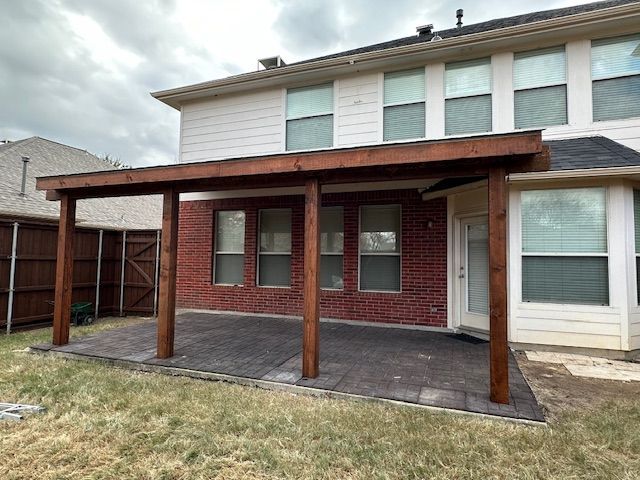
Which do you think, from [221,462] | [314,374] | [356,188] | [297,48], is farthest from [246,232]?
[297,48]

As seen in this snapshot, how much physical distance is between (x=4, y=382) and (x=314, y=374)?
11.5 feet

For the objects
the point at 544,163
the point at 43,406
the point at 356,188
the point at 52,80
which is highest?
the point at 52,80

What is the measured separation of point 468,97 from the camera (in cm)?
632

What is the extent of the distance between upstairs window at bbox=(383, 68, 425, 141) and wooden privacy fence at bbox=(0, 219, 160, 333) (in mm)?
5871

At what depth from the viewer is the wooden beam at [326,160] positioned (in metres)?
3.14

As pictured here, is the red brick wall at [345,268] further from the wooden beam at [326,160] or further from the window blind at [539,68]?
the wooden beam at [326,160]

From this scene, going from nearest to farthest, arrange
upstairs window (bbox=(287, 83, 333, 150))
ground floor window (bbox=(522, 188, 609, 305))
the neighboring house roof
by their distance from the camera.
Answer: ground floor window (bbox=(522, 188, 609, 305)) → upstairs window (bbox=(287, 83, 333, 150)) → the neighboring house roof

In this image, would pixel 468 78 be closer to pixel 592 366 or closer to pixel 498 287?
pixel 498 287

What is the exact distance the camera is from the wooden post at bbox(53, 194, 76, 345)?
17.1 feet

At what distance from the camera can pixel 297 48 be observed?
46.6 feet

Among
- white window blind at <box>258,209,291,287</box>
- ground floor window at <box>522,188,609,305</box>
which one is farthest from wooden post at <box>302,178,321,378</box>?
white window blind at <box>258,209,291,287</box>

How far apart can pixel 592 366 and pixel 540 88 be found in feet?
14.9

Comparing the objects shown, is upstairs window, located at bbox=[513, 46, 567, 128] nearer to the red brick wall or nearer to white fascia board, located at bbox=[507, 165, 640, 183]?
white fascia board, located at bbox=[507, 165, 640, 183]

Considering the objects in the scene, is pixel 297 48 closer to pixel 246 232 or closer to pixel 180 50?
pixel 180 50
